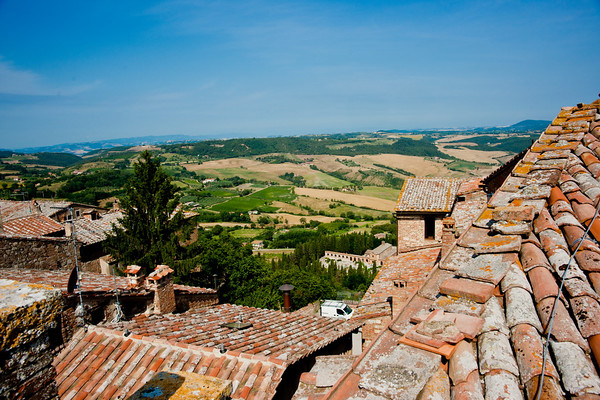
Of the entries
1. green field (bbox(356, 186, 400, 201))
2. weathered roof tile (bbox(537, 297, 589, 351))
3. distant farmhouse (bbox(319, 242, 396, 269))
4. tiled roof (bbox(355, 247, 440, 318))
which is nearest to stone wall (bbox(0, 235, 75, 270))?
tiled roof (bbox(355, 247, 440, 318))

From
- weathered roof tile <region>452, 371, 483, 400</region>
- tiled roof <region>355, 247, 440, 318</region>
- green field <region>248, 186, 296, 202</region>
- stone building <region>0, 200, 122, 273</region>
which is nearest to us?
Result: weathered roof tile <region>452, 371, 483, 400</region>

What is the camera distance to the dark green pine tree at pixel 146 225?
1627 centimetres

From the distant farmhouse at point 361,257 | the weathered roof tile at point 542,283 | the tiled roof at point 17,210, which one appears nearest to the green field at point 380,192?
the distant farmhouse at point 361,257

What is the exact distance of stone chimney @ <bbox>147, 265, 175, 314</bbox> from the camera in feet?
30.0

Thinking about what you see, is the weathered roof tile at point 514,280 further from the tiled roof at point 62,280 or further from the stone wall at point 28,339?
the tiled roof at point 62,280

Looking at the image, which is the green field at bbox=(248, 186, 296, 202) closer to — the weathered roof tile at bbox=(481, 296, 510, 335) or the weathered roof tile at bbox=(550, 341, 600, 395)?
the weathered roof tile at bbox=(481, 296, 510, 335)

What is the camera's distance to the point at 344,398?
7.24 ft

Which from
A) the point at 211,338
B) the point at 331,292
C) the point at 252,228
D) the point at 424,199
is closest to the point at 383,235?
the point at 252,228

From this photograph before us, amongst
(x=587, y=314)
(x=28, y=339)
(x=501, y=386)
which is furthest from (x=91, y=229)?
(x=587, y=314)

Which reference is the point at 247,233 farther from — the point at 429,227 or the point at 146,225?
the point at 429,227

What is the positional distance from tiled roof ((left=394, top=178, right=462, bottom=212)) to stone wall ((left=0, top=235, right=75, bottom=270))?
12213mm

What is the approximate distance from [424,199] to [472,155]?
166m

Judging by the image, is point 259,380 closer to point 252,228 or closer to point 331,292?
point 331,292

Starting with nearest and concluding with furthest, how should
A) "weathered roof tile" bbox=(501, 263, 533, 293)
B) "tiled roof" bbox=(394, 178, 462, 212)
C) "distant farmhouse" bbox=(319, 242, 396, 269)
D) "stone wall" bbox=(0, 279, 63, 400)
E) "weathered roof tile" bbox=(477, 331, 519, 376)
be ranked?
"stone wall" bbox=(0, 279, 63, 400) < "weathered roof tile" bbox=(477, 331, 519, 376) < "weathered roof tile" bbox=(501, 263, 533, 293) < "tiled roof" bbox=(394, 178, 462, 212) < "distant farmhouse" bbox=(319, 242, 396, 269)
